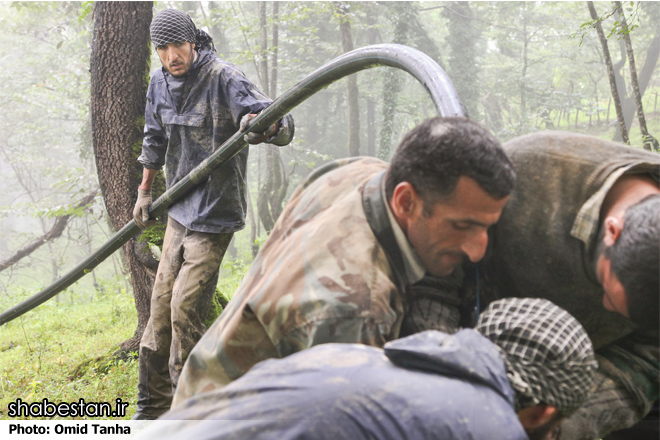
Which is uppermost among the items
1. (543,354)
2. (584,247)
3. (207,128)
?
(207,128)

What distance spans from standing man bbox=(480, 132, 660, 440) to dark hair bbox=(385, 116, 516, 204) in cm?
34

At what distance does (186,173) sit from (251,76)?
82.9ft

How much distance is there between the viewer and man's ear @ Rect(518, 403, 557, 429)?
1.17 m

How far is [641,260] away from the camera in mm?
1408

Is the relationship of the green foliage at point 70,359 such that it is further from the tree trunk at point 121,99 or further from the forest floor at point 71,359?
the tree trunk at point 121,99

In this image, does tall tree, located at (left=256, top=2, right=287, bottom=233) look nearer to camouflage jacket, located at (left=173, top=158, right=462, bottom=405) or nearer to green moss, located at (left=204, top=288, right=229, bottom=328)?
green moss, located at (left=204, top=288, right=229, bottom=328)

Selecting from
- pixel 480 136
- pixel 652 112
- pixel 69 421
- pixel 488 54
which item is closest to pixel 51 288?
pixel 69 421

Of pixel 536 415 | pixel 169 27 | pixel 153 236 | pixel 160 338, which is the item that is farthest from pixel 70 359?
pixel 536 415

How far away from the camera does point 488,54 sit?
27.6 m

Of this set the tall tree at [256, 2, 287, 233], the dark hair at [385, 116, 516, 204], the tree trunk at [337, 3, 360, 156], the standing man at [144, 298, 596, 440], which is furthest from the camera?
the tree trunk at [337, 3, 360, 156]

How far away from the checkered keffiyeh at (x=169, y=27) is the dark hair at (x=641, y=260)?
272cm

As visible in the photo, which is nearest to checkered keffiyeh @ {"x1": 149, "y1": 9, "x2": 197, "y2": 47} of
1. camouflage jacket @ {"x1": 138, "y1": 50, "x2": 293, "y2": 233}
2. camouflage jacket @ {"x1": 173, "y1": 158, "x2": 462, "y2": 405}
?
camouflage jacket @ {"x1": 138, "y1": 50, "x2": 293, "y2": 233}

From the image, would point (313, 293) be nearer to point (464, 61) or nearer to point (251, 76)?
point (464, 61)

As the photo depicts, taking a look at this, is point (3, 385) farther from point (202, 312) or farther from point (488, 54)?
point (488, 54)
